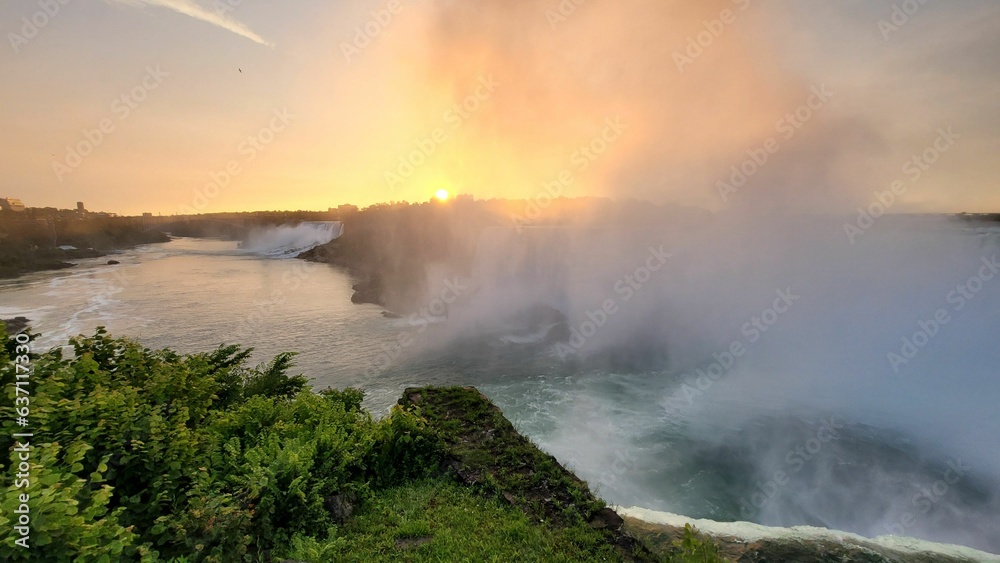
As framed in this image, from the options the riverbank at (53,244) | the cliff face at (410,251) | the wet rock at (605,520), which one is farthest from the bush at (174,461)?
the riverbank at (53,244)

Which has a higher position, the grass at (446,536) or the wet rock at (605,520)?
the grass at (446,536)

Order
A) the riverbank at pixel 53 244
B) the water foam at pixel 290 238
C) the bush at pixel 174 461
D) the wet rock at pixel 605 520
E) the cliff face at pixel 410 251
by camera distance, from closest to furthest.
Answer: the bush at pixel 174 461
the wet rock at pixel 605 520
the cliff face at pixel 410 251
the riverbank at pixel 53 244
the water foam at pixel 290 238

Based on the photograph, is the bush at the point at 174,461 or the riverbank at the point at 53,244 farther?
the riverbank at the point at 53,244

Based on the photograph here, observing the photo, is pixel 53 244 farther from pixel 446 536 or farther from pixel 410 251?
pixel 446 536

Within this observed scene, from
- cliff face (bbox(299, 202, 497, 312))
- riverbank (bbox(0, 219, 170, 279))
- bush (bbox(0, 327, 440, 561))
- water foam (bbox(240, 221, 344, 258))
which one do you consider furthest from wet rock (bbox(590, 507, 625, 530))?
water foam (bbox(240, 221, 344, 258))

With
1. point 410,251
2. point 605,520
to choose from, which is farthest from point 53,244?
point 605,520

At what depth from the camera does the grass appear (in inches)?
206

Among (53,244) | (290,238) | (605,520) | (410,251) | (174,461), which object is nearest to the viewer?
(174,461)

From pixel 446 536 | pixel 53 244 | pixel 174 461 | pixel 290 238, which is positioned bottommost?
pixel 446 536

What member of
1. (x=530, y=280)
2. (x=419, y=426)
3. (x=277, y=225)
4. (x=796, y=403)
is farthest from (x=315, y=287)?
(x=277, y=225)

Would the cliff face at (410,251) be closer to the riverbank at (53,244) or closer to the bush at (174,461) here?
the bush at (174,461)

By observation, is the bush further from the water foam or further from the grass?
the water foam

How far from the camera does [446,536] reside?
5625 mm

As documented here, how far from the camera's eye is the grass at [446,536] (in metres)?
5.22
